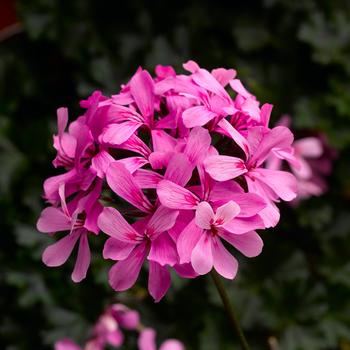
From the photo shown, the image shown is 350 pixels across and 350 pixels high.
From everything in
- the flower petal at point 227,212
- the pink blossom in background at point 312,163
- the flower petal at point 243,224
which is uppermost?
the flower petal at point 227,212

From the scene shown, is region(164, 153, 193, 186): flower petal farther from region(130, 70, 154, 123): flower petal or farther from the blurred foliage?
the blurred foliage

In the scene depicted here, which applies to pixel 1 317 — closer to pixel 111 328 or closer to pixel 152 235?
pixel 111 328

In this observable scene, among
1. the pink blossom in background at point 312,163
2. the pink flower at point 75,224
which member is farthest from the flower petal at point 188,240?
the pink blossom in background at point 312,163

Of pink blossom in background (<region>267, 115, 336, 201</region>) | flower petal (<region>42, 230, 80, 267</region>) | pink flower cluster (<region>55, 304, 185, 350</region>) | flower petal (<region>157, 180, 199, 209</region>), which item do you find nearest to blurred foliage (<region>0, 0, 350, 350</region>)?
pink blossom in background (<region>267, 115, 336, 201</region>)

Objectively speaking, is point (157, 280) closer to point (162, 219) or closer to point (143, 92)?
point (162, 219)

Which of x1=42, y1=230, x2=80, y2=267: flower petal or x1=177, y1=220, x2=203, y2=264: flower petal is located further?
x1=42, y1=230, x2=80, y2=267: flower petal

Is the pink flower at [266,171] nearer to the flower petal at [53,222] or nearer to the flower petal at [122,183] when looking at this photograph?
the flower petal at [122,183]

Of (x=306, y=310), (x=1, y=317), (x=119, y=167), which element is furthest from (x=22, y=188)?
(x=119, y=167)
